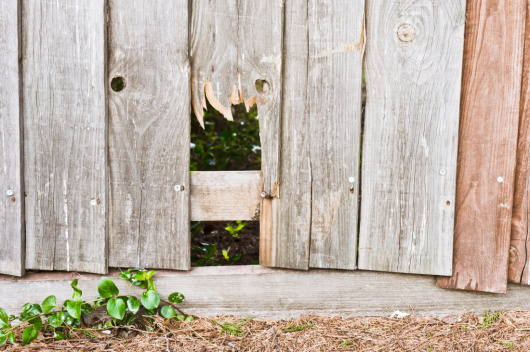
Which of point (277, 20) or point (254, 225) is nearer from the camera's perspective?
point (277, 20)

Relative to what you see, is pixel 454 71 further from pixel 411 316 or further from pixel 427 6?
pixel 411 316

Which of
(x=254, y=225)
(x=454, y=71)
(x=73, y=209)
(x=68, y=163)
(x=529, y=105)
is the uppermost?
(x=454, y=71)

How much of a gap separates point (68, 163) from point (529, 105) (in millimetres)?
2067

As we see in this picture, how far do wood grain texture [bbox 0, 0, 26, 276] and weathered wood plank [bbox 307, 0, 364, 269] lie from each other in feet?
→ 4.20

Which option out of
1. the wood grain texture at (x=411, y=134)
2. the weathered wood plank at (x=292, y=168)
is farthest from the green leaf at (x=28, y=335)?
the wood grain texture at (x=411, y=134)

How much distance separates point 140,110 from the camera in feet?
6.99

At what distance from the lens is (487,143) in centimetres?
213

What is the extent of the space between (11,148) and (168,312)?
101 cm

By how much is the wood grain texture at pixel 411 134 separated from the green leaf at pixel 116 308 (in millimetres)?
1094

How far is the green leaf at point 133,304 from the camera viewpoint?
6.85 feet

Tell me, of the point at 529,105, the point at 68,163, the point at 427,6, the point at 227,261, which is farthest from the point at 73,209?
the point at 529,105

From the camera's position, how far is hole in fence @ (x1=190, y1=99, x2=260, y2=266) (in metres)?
2.85

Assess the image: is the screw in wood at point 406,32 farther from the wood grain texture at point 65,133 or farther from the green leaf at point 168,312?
the green leaf at point 168,312

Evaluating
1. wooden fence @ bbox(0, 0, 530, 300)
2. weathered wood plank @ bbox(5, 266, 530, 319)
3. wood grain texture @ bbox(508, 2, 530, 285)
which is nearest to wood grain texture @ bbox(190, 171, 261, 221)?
wooden fence @ bbox(0, 0, 530, 300)
